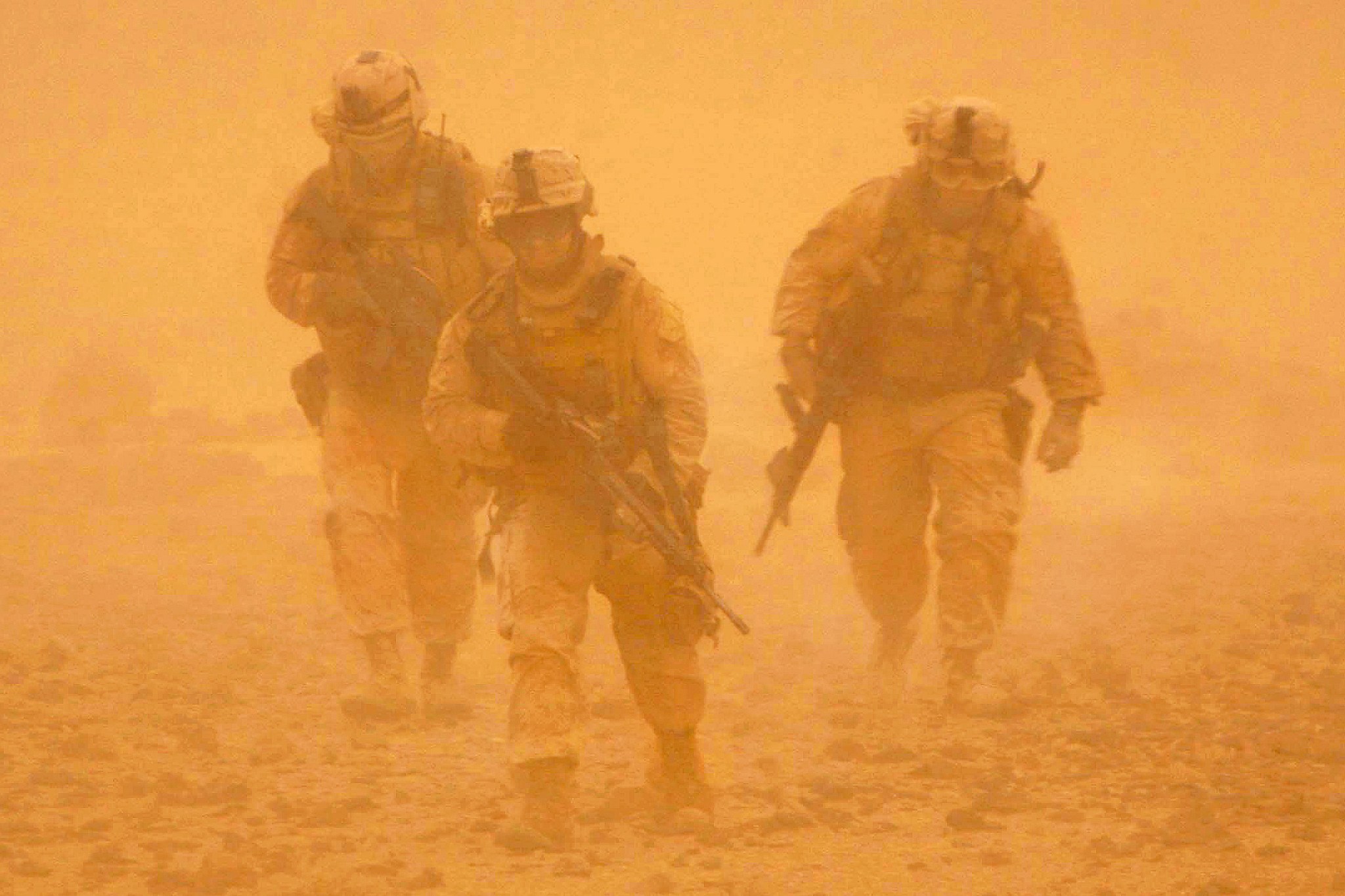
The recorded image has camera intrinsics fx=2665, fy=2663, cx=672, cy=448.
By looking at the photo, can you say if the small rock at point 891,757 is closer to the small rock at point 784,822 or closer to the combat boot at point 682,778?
the small rock at point 784,822

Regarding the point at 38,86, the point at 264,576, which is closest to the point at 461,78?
the point at 38,86

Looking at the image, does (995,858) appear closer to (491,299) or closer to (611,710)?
(491,299)

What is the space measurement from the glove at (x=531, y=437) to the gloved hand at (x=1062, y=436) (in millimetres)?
2212

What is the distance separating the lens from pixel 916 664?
9758mm

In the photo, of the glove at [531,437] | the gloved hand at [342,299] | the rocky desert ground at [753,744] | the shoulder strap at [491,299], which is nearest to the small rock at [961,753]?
the rocky desert ground at [753,744]

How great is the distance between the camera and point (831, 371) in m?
8.74

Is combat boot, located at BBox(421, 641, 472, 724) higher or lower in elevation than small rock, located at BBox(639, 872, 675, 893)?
higher

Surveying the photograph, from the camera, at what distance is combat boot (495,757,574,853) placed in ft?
21.3

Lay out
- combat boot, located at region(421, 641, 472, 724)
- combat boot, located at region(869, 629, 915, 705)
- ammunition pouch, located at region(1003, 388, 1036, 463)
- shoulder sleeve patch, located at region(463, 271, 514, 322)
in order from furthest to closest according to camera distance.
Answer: combat boot, located at region(869, 629, 915, 705), ammunition pouch, located at region(1003, 388, 1036, 463), combat boot, located at region(421, 641, 472, 724), shoulder sleeve patch, located at region(463, 271, 514, 322)

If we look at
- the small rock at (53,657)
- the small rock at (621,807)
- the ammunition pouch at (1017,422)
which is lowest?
the small rock at (621,807)

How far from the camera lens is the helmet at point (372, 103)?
8.20m

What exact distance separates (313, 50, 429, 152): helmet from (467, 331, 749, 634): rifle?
Result: 1.64 meters

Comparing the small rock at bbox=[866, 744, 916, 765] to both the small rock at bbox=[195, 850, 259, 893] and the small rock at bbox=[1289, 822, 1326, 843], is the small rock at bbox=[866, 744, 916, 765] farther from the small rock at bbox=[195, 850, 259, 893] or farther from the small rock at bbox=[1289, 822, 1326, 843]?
the small rock at bbox=[195, 850, 259, 893]

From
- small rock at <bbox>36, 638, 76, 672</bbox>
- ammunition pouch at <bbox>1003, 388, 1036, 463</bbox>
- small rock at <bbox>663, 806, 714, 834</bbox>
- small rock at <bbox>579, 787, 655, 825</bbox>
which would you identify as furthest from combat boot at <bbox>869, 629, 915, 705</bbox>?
small rock at <bbox>36, 638, 76, 672</bbox>
